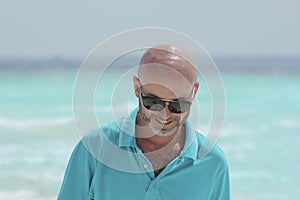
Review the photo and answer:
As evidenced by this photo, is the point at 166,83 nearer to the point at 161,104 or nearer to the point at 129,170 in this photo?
the point at 161,104

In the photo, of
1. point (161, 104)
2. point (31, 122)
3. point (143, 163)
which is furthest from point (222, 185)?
point (31, 122)

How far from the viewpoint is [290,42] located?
870 inches

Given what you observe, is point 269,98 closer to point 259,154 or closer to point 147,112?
point 259,154

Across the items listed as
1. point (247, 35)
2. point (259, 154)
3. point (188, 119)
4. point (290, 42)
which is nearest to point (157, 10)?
point (247, 35)

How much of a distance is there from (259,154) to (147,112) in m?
7.19

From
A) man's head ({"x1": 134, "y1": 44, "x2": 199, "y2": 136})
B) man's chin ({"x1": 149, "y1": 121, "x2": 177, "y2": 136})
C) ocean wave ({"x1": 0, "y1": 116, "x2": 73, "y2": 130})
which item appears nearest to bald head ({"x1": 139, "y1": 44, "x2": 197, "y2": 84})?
man's head ({"x1": 134, "y1": 44, "x2": 199, "y2": 136})

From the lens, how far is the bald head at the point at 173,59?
1.73 meters

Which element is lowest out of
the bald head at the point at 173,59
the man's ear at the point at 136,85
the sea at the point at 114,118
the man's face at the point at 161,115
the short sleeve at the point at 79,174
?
the sea at the point at 114,118

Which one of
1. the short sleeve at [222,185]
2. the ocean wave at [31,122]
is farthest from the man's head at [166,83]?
the ocean wave at [31,122]

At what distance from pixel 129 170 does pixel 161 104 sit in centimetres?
23

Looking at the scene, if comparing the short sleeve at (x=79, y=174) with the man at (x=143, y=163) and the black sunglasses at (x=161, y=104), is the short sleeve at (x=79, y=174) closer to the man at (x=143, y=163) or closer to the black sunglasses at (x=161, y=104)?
the man at (x=143, y=163)

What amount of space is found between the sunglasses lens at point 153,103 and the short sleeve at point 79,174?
23 centimetres

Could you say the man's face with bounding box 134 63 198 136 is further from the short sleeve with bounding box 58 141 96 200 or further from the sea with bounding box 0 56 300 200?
the short sleeve with bounding box 58 141 96 200

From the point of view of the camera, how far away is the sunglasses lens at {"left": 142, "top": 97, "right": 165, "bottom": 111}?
1734 mm
